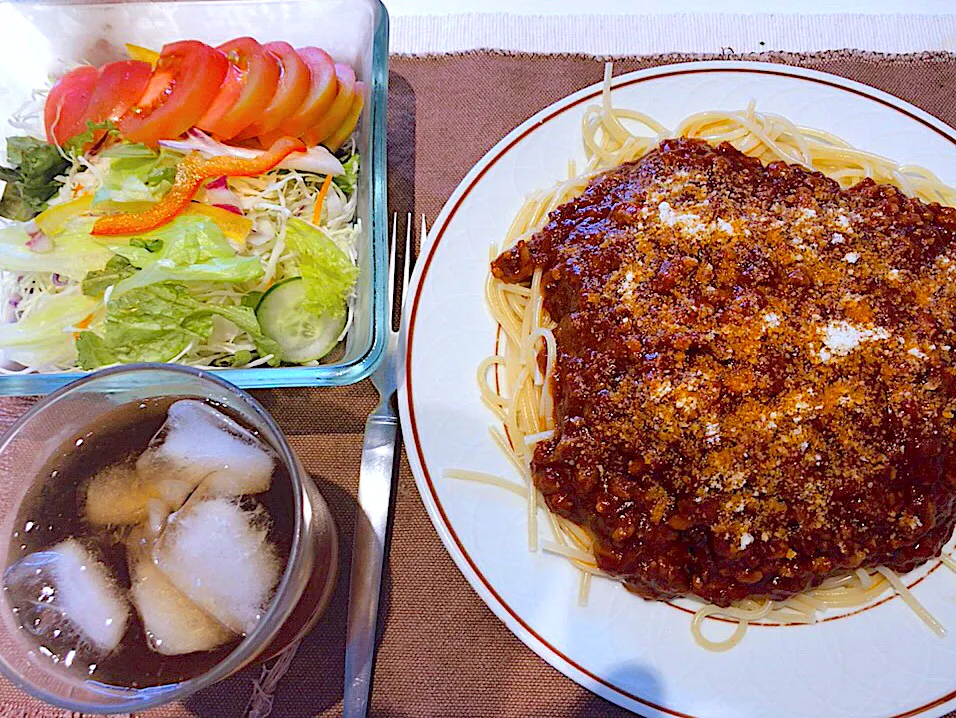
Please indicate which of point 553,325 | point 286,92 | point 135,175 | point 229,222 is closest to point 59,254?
point 135,175

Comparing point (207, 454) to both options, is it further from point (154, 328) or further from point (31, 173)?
point (31, 173)

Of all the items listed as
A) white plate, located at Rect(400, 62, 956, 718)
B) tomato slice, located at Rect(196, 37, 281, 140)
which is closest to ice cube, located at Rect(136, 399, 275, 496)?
white plate, located at Rect(400, 62, 956, 718)

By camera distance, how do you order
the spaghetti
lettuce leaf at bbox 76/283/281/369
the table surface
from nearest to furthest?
the spaghetti → lettuce leaf at bbox 76/283/281/369 → the table surface

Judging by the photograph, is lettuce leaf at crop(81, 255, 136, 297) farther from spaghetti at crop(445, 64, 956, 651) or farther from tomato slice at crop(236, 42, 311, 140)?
spaghetti at crop(445, 64, 956, 651)

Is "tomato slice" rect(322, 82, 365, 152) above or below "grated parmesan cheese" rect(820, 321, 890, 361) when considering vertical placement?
above

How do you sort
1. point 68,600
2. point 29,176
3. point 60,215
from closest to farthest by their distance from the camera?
point 68,600, point 60,215, point 29,176

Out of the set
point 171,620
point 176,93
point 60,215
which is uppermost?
point 176,93
